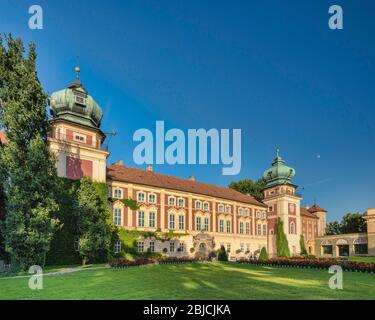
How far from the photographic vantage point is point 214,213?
41875 mm

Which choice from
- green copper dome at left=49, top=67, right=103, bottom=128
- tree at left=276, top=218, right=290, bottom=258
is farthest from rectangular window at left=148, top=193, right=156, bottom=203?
tree at left=276, top=218, right=290, bottom=258

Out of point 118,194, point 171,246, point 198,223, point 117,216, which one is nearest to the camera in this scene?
point 117,216

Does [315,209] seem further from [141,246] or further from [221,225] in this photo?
[141,246]

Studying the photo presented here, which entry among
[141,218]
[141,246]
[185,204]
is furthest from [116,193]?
[185,204]

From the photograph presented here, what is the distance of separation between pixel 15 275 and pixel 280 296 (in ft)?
49.7

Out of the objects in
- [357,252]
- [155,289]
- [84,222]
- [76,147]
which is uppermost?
[76,147]

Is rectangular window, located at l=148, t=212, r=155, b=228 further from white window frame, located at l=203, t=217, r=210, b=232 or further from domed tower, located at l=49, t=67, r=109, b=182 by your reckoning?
white window frame, located at l=203, t=217, r=210, b=232

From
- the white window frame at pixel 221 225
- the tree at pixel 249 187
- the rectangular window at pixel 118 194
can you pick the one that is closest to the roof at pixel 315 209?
the tree at pixel 249 187

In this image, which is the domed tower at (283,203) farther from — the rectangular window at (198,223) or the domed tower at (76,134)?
the domed tower at (76,134)

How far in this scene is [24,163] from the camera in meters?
20.9

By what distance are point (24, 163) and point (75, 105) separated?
1069cm
